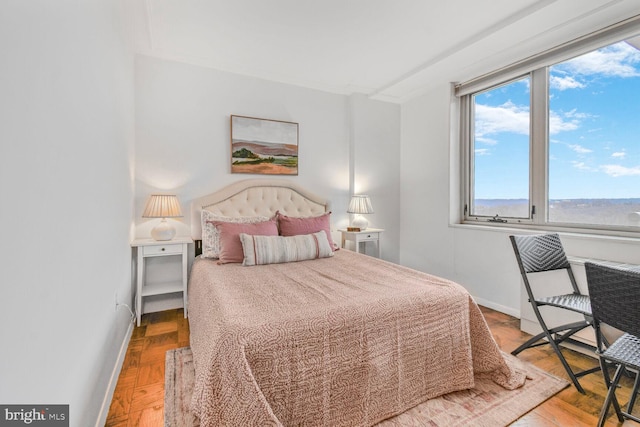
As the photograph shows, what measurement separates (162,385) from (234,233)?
124 cm

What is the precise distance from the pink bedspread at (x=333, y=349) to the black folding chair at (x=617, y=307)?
571 mm

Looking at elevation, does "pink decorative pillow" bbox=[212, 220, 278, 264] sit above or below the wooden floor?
above

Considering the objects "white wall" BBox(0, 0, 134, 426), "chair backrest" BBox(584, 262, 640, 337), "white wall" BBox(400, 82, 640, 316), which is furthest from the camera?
"white wall" BBox(400, 82, 640, 316)

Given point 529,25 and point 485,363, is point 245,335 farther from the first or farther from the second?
point 529,25

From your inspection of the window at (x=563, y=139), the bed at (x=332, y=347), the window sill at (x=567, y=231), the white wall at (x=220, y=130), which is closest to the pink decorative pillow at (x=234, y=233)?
the bed at (x=332, y=347)

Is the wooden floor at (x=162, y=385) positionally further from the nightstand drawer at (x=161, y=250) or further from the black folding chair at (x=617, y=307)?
the nightstand drawer at (x=161, y=250)

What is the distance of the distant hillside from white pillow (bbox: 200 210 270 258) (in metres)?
0.82

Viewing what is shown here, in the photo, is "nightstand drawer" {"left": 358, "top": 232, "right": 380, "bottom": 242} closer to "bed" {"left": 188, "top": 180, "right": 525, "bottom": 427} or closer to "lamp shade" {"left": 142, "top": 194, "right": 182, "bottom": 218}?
"bed" {"left": 188, "top": 180, "right": 525, "bottom": 427}

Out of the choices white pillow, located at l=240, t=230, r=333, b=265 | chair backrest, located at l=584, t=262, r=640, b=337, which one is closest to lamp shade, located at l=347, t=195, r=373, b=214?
white pillow, located at l=240, t=230, r=333, b=265

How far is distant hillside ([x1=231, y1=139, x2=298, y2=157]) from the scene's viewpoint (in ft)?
10.9

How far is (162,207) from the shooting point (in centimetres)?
273

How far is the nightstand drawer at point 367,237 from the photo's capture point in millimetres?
3610

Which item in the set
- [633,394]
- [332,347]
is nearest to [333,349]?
[332,347]

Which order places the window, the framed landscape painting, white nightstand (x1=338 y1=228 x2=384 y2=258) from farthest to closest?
white nightstand (x1=338 y1=228 x2=384 y2=258), the framed landscape painting, the window
